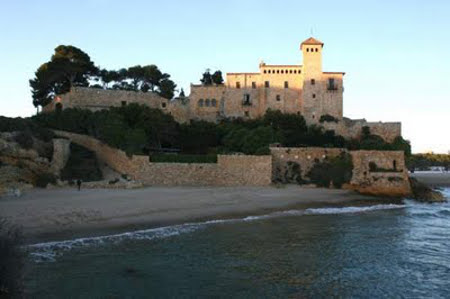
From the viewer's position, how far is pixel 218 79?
2291 inches

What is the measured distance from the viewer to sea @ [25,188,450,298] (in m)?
11.0

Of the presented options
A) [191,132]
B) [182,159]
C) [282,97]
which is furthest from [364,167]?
[282,97]

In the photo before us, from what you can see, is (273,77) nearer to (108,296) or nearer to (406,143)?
(406,143)

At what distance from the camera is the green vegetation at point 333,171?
1358 inches

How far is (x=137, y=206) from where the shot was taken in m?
21.6

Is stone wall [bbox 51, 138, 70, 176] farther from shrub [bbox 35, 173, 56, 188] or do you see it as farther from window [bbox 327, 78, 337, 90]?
window [bbox 327, 78, 337, 90]

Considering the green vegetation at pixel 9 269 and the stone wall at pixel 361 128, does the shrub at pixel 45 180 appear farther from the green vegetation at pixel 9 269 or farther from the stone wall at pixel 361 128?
the stone wall at pixel 361 128

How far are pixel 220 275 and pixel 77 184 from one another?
17.5 meters

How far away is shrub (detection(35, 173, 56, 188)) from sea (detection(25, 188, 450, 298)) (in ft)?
35.6

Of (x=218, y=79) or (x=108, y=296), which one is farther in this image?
(x=218, y=79)

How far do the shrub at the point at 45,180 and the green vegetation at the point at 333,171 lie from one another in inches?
740

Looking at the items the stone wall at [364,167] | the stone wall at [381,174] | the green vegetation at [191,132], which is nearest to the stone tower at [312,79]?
the green vegetation at [191,132]

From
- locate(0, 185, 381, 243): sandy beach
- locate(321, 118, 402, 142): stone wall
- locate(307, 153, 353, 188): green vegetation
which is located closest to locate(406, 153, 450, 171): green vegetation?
locate(321, 118, 402, 142): stone wall

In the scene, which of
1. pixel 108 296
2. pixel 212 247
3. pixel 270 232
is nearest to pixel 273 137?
pixel 270 232
